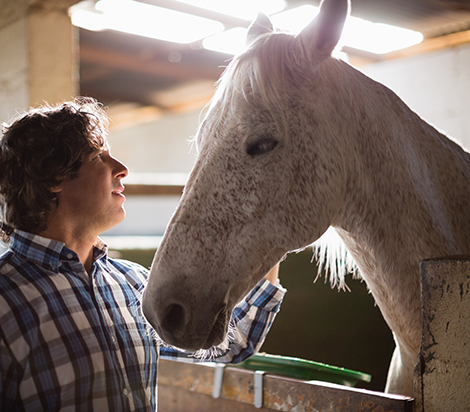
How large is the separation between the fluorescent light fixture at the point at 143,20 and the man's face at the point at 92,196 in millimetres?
2119

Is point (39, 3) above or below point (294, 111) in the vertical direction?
above

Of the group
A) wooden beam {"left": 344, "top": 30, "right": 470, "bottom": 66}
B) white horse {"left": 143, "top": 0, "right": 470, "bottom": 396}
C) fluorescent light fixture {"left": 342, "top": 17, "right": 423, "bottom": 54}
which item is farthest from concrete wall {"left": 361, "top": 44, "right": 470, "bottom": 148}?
white horse {"left": 143, "top": 0, "right": 470, "bottom": 396}

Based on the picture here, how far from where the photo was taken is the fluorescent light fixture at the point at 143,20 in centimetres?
303

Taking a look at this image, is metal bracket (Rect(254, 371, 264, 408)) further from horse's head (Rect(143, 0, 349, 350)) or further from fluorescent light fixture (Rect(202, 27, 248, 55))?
fluorescent light fixture (Rect(202, 27, 248, 55))

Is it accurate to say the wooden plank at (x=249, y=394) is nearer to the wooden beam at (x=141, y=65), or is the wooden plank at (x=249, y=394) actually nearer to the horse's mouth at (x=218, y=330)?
the horse's mouth at (x=218, y=330)

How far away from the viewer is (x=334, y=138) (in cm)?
98

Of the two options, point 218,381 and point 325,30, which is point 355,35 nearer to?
point 325,30

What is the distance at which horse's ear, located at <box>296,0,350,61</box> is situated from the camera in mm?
921

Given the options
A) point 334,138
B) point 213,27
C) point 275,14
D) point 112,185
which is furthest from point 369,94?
point 213,27

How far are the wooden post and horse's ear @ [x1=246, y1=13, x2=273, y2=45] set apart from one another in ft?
2.48

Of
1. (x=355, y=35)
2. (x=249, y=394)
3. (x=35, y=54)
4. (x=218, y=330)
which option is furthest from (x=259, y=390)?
(x=355, y=35)

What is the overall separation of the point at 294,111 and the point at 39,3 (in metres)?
1.88

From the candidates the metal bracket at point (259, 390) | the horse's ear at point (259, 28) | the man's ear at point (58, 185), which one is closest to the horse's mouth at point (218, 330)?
the metal bracket at point (259, 390)

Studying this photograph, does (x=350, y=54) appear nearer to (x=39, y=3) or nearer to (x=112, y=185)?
(x=39, y=3)
